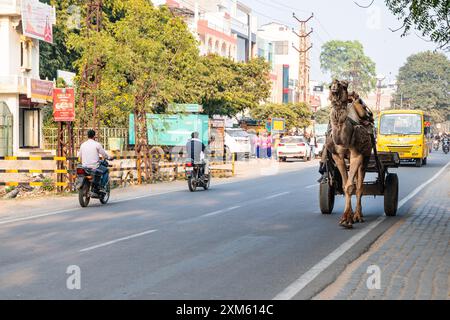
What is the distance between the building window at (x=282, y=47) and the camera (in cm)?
13000

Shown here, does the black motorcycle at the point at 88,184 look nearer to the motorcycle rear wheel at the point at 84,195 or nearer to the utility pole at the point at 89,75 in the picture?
the motorcycle rear wheel at the point at 84,195

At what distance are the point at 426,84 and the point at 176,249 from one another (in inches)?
5372

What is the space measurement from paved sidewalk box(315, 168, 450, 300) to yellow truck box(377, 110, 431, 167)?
1053 inches

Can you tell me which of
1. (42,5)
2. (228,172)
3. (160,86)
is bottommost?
(228,172)

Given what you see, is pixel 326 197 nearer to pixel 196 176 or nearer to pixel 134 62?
pixel 196 176

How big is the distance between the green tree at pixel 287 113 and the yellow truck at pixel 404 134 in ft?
119

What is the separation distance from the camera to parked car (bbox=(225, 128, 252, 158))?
53.4 m

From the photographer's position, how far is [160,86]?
2966cm

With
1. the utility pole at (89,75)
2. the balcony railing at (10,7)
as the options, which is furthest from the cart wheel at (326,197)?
the balcony railing at (10,7)

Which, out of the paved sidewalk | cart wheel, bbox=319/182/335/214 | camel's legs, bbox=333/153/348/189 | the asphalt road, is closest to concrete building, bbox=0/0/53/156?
the asphalt road

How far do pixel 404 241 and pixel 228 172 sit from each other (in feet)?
85.4

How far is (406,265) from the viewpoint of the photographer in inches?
375
